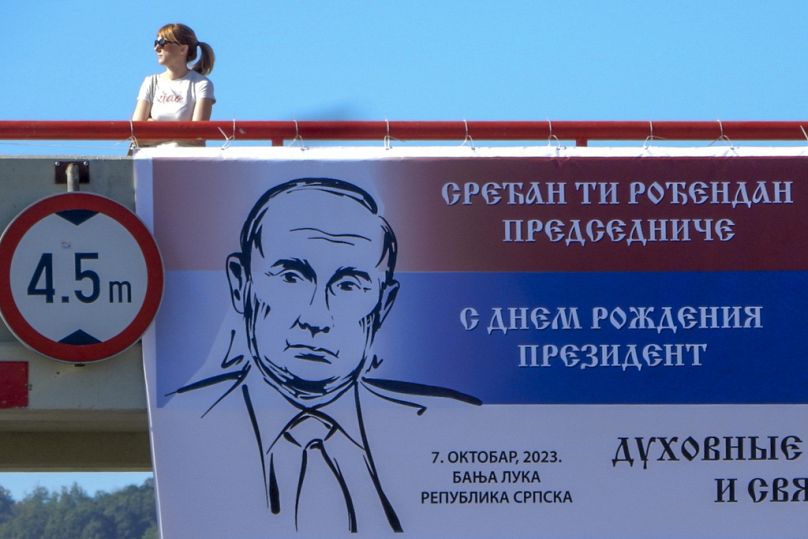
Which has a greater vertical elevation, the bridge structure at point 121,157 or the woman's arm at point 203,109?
the woman's arm at point 203,109

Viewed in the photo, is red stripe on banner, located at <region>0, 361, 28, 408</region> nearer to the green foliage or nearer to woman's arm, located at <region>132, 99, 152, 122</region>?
woman's arm, located at <region>132, 99, 152, 122</region>

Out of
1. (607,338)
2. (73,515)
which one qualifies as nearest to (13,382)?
(607,338)

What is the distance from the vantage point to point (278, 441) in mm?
7164

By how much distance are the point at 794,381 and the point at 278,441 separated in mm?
2698

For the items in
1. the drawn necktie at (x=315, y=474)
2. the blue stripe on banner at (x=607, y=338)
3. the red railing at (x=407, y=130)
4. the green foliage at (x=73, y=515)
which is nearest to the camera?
the drawn necktie at (x=315, y=474)

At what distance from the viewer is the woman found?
27.0ft

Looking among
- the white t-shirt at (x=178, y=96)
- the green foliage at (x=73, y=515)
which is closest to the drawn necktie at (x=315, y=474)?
the white t-shirt at (x=178, y=96)

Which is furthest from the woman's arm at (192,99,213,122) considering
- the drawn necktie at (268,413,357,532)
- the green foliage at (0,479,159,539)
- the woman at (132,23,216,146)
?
the green foliage at (0,479,159,539)

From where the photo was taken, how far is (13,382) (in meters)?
7.14

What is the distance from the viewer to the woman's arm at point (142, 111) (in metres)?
8.30

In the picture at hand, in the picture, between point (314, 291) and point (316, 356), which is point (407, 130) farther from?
point (316, 356)

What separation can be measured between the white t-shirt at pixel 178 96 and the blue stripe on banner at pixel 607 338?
187 cm

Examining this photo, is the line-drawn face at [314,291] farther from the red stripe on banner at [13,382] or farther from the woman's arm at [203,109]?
the red stripe on banner at [13,382]

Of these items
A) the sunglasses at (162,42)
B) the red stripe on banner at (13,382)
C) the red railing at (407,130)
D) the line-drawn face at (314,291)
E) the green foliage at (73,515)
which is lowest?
the green foliage at (73,515)
